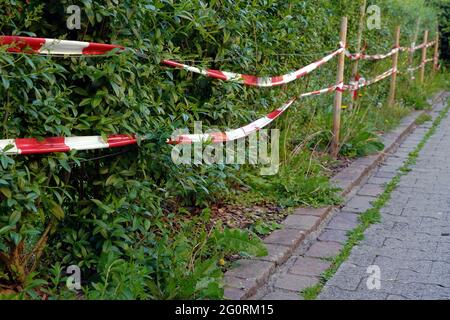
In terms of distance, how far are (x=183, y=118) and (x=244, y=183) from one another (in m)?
1.46

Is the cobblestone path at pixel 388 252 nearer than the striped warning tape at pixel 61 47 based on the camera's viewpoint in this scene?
No

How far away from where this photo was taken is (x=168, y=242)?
12.5ft

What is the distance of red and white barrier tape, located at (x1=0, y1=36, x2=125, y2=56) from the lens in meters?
2.83

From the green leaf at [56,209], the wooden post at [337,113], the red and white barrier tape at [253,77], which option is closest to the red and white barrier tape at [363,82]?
the wooden post at [337,113]

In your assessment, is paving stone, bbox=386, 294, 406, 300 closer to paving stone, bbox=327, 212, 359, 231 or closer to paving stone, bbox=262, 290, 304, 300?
paving stone, bbox=262, 290, 304, 300

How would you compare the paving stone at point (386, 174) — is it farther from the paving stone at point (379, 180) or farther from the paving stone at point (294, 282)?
the paving stone at point (294, 282)

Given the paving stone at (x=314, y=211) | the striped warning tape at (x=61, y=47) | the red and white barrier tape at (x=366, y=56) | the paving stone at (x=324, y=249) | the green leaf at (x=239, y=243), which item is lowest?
the paving stone at (x=324, y=249)

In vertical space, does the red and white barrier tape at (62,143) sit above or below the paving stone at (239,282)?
above

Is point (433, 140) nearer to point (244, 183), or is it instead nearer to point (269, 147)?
Answer: point (269, 147)

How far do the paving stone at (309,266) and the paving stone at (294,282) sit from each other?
0.07 metres

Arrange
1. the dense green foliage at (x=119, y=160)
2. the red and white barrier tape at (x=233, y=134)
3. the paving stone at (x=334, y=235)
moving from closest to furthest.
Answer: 1. the dense green foliage at (x=119, y=160)
2. the red and white barrier tape at (x=233, y=134)
3. the paving stone at (x=334, y=235)

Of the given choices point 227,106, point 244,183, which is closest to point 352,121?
point 244,183

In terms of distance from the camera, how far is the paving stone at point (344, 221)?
4.88 m
